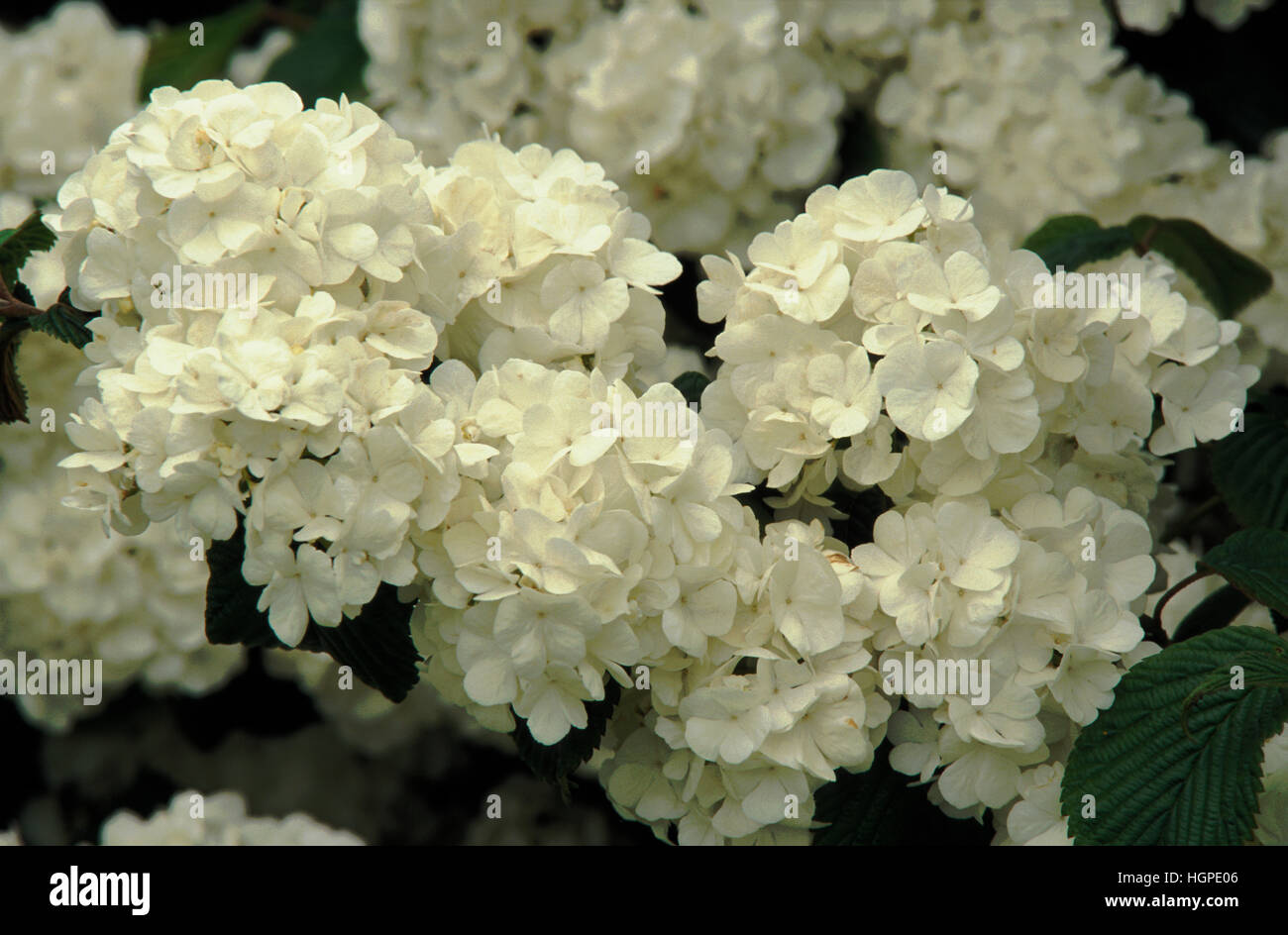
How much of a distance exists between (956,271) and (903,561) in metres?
0.19

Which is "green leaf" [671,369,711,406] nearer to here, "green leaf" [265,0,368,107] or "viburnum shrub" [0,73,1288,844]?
"viburnum shrub" [0,73,1288,844]

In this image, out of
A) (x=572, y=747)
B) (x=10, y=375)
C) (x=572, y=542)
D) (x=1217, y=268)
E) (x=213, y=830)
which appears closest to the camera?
(x=572, y=542)

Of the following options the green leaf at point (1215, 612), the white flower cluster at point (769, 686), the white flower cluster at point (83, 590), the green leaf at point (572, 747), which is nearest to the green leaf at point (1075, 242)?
the green leaf at point (1215, 612)

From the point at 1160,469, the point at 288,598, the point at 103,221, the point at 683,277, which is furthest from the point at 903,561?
the point at 683,277

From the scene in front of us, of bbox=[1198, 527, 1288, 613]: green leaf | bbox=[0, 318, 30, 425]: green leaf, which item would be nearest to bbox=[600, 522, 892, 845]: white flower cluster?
bbox=[1198, 527, 1288, 613]: green leaf

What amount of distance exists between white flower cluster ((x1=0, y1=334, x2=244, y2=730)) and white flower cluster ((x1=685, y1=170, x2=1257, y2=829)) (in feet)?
2.63

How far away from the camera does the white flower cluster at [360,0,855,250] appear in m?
1.35

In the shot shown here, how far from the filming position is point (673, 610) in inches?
29.1

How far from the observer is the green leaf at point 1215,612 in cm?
94

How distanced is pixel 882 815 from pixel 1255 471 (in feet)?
1.42

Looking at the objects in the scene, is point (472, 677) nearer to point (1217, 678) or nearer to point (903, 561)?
point (903, 561)

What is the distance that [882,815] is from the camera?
0.84 m

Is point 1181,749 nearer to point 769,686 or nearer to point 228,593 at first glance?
point 769,686

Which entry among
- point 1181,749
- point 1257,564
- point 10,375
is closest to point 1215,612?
point 1257,564
